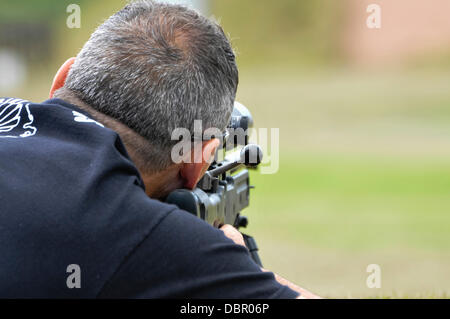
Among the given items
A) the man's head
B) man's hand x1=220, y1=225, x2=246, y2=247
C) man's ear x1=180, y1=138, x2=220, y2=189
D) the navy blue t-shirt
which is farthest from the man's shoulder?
man's hand x1=220, y1=225, x2=246, y2=247

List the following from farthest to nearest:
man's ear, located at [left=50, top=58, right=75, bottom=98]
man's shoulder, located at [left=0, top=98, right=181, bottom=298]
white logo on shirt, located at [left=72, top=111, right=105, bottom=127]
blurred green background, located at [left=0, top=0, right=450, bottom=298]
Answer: blurred green background, located at [left=0, top=0, right=450, bottom=298], man's ear, located at [left=50, top=58, right=75, bottom=98], white logo on shirt, located at [left=72, top=111, right=105, bottom=127], man's shoulder, located at [left=0, top=98, right=181, bottom=298]

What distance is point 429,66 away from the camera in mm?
23891

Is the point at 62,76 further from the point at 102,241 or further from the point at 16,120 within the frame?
the point at 102,241

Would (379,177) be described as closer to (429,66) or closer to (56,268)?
(56,268)

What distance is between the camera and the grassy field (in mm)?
5887

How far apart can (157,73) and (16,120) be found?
35 centimetres

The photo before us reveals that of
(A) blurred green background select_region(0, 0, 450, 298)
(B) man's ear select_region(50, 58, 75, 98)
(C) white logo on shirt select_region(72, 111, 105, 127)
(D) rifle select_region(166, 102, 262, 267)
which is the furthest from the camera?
(A) blurred green background select_region(0, 0, 450, 298)

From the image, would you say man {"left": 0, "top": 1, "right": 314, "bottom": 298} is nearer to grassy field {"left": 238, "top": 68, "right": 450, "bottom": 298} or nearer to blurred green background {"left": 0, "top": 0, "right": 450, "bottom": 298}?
blurred green background {"left": 0, "top": 0, "right": 450, "bottom": 298}

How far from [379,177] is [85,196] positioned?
10359 mm

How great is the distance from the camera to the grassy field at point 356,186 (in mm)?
5887

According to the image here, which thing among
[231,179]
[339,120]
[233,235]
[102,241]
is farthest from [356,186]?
[102,241]

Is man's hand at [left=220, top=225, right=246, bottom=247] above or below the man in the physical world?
below

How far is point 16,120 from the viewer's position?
162 centimetres
